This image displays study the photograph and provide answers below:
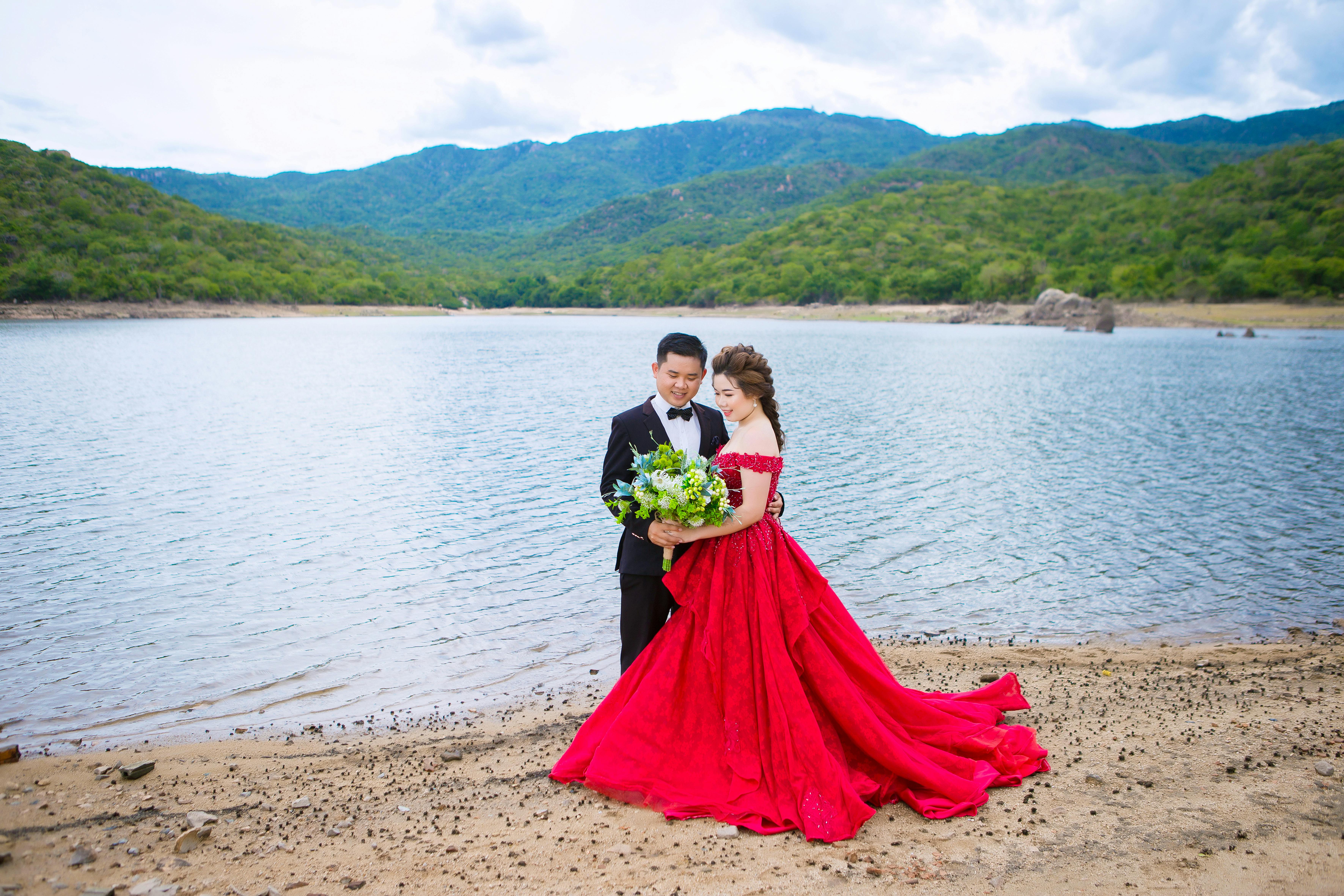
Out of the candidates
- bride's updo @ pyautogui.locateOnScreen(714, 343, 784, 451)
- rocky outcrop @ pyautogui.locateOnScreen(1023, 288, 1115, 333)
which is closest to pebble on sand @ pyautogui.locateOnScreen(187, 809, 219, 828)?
bride's updo @ pyautogui.locateOnScreen(714, 343, 784, 451)

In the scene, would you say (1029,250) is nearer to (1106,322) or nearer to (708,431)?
(1106,322)

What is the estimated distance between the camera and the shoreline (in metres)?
70.5

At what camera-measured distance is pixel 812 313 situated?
335ft

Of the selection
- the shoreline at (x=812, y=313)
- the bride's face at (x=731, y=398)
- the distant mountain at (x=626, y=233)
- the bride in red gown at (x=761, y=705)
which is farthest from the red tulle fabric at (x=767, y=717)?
the distant mountain at (x=626, y=233)

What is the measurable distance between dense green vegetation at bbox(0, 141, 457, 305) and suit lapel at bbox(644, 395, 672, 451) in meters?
90.7

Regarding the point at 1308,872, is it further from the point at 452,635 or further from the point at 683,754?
the point at 452,635

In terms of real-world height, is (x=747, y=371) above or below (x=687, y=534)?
above

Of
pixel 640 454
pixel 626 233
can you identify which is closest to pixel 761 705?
pixel 640 454

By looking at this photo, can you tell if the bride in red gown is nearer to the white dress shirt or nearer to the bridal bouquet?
the bridal bouquet

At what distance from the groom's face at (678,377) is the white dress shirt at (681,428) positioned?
Answer: 87 mm

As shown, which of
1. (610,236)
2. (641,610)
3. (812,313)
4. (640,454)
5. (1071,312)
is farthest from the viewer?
(610,236)

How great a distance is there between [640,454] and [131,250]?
101 metres

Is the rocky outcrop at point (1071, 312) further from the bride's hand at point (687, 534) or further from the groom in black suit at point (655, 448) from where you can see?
the bride's hand at point (687, 534)

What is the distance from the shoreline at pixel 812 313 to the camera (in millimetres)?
70500
